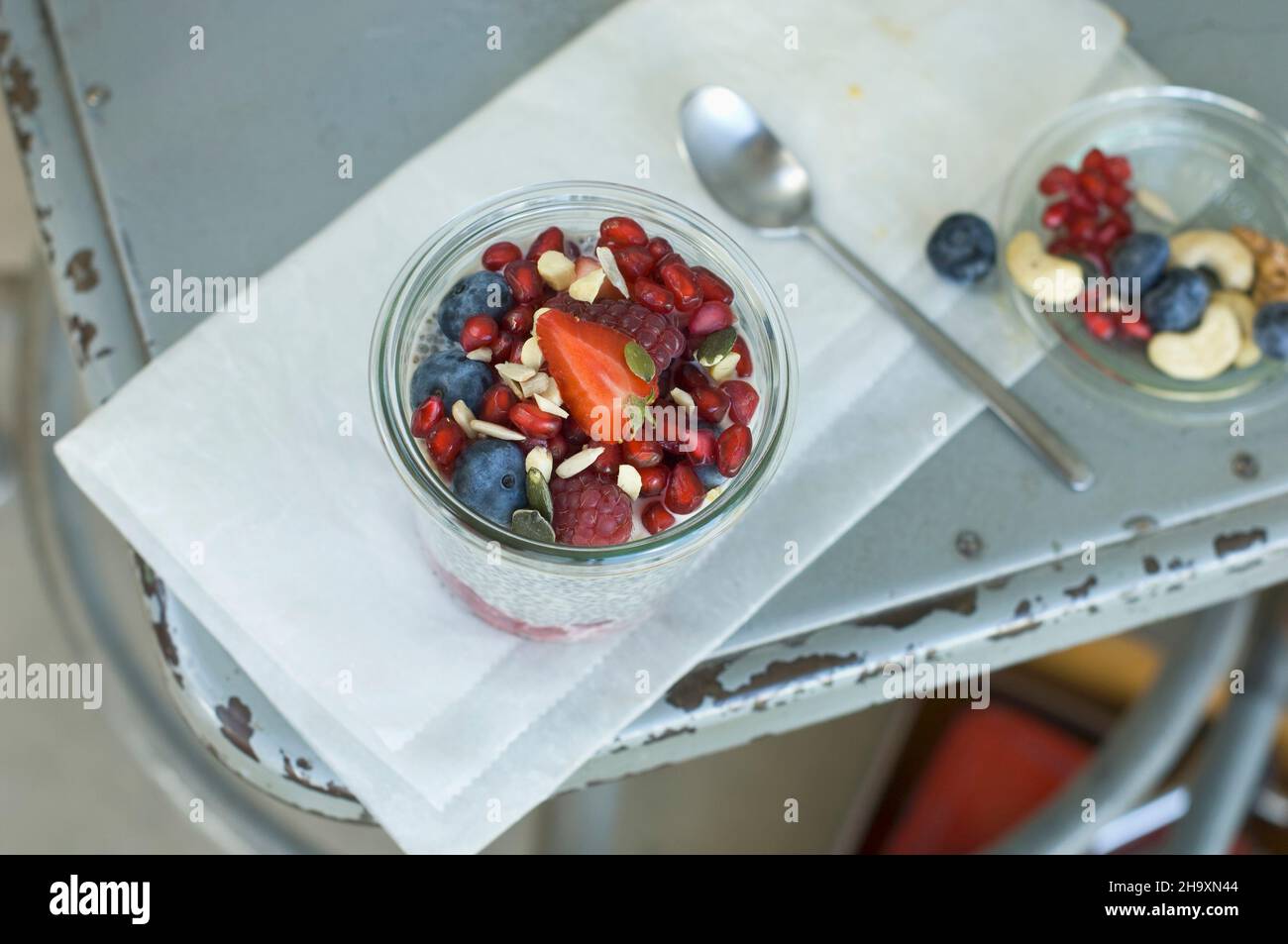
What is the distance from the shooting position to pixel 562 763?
56 centimetres

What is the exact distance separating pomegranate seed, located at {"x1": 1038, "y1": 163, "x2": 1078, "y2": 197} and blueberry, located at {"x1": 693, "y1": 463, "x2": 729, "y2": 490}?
1.05 feet

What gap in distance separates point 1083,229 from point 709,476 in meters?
0.32

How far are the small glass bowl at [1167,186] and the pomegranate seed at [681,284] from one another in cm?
23

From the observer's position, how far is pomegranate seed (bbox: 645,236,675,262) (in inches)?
21.8

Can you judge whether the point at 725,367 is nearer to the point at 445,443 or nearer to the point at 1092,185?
the point at 445,443

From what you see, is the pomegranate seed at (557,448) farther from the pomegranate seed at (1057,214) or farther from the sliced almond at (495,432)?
the pomegranate seed at (1057,214)

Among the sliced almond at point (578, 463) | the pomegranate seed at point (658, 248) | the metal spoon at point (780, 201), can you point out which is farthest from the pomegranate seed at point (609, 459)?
the metal spoon at point (780, 201)

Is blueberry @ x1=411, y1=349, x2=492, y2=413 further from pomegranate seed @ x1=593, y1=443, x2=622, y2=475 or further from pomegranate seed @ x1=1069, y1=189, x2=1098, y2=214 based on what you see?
pomegranate seed @ x1=1069, y1=189, x2=1098, y2=214

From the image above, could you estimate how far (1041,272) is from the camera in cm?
66

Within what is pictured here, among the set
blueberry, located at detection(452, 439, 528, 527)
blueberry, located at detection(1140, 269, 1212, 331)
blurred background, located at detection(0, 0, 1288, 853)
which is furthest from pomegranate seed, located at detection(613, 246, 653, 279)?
blueberry, located at detection(1140, 269, 1212, 331)

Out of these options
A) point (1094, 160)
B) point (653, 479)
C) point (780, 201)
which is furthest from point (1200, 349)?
point (653, 479)

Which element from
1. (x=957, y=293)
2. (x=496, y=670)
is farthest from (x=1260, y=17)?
(x=496, y=670)

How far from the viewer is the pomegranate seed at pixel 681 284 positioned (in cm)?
53

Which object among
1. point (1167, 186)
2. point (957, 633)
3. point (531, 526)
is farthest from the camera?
point (1167, 186)
